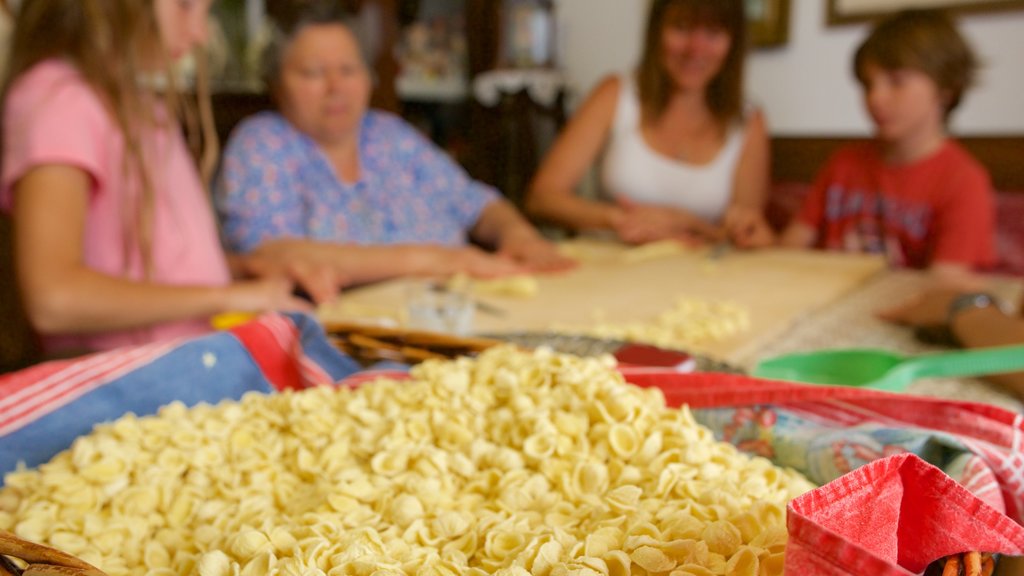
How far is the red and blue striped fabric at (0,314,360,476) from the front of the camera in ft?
1.87

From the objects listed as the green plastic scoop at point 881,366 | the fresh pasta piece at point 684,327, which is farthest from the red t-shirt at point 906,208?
the green plastic scoop at point 881,366

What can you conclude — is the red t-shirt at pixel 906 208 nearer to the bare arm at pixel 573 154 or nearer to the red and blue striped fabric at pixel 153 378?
the bare arm at pixel 573 154

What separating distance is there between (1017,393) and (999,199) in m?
1.88

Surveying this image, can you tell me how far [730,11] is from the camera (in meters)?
2.08

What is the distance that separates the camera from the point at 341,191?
1.82 meters

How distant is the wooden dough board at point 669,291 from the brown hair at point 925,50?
0.51 metres

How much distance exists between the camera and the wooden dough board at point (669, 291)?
1.13 metres

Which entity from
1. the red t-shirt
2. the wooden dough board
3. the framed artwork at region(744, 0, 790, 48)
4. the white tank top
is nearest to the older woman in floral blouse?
the wooden dough board

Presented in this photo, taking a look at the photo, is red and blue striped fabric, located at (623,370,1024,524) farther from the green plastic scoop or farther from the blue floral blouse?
the blue floral blouse

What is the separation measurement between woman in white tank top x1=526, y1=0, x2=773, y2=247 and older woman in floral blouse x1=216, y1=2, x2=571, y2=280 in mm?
374

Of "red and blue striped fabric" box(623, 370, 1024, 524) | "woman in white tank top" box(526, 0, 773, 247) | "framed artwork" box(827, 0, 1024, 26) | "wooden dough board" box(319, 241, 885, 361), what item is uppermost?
"framed artwork" box(827, 0, 1024, 26)

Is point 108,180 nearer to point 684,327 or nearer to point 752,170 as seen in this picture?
point 684,327

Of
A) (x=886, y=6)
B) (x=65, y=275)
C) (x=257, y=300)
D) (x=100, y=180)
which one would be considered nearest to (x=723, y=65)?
(x=886, y=6)

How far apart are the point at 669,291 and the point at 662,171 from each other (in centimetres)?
104
